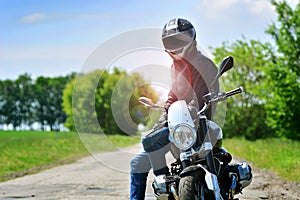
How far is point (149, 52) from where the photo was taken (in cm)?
688

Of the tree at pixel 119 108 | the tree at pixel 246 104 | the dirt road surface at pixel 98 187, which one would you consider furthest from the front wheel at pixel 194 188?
the tree at pixel 246 104

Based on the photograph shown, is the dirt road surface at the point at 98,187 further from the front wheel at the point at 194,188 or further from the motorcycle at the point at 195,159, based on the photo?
the front wheel at the point at 194,188

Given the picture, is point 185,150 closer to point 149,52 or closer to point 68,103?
point 149,52

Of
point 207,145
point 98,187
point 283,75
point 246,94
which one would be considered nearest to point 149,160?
point 207,145

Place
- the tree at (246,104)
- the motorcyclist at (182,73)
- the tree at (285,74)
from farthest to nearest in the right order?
the tree at (246,104) → the tree at (285,74) → the motorcyclist at (182,73)

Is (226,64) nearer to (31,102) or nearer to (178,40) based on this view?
(178,40)

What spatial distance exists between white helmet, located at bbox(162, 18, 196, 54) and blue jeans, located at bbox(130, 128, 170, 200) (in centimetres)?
87

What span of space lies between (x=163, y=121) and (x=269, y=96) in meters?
25.6

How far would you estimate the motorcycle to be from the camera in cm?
561

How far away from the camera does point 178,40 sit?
20.3 feet

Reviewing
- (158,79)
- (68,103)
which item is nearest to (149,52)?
(158,79)

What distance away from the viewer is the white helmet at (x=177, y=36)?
616 centimetres

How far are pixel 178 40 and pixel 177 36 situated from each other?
49mm

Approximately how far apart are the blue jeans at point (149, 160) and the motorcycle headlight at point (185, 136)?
0.28 meters
